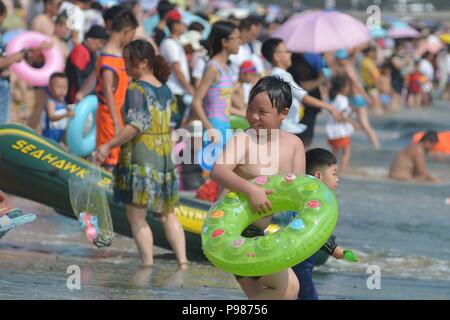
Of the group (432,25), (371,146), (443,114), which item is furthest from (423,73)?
(432,25)

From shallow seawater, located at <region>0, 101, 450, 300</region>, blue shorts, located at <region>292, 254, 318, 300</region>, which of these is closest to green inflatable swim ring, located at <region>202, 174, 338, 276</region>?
blue shorts, located at <region>292, 254, 318, 300</region>

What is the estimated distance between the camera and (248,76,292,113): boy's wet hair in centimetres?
559

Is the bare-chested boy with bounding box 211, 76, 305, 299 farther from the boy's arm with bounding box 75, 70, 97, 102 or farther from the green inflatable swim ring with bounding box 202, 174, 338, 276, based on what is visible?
the boy's arm with bounding box 75, 70, 97, 102

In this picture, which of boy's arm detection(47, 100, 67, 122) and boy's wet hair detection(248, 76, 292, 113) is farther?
boy's arm detection(47, 100, 67, 122)

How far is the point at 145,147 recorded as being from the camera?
316 inches

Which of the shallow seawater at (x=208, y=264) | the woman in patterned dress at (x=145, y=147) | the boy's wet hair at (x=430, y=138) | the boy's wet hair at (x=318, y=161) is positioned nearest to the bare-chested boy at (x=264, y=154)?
the boy's wet hair at (x=318, y=161)

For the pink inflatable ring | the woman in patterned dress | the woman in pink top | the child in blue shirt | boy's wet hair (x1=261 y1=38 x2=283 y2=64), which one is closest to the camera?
the woman in patterned dress

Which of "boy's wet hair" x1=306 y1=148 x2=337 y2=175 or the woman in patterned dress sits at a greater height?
"boy's wet hair" x1=306 y1=148 x2=337 y2=175

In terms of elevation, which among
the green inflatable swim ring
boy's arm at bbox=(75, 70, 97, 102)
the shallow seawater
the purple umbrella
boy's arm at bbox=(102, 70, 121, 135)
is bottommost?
the shallow seawater

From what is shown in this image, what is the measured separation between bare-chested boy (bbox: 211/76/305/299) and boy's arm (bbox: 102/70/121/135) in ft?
11.3

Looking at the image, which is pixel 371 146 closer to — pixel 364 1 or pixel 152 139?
pixel 152 139

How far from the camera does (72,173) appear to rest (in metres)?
8.87

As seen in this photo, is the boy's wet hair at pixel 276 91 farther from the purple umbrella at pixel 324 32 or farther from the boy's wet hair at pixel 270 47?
the purple umbrella at pixel 324 32
